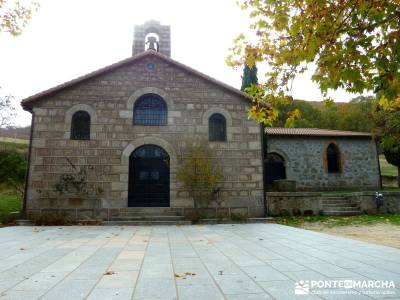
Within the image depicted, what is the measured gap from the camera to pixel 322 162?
20.4 m

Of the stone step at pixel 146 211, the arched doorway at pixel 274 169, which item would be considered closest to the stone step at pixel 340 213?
the arched doorway at pixel 274 169

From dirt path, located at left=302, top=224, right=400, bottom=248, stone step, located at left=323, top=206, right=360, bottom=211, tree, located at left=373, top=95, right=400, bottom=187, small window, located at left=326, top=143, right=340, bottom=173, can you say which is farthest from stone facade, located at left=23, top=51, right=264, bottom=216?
tree, located at left=373, top=95, right=400, bottom=187

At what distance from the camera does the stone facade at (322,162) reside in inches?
795

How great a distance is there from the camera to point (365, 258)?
539cm

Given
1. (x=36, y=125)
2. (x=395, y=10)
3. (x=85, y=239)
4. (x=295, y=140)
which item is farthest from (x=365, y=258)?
(x=295, y=140)

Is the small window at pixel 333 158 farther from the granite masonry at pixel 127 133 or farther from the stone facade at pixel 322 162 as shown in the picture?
the granite masonry at pixel 127 133

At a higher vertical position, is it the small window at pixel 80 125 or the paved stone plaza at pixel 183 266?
the small window at pixel 80 125

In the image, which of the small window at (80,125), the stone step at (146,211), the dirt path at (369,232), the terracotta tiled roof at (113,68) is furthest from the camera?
the small window at (80,125)

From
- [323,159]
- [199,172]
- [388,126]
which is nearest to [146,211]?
[199,172]

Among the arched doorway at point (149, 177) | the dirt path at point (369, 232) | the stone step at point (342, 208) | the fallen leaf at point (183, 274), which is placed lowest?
the dirt path at point (369, 232)

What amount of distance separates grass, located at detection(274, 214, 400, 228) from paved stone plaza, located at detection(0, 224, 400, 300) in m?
3.56

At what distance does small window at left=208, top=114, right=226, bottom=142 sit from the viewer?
1260 centimetres

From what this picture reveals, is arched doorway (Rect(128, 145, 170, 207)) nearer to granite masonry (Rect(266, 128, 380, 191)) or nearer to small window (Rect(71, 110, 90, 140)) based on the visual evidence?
small window (Rect(71, 110, 90, 140))

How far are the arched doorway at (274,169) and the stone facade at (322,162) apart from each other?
0.98 ft
